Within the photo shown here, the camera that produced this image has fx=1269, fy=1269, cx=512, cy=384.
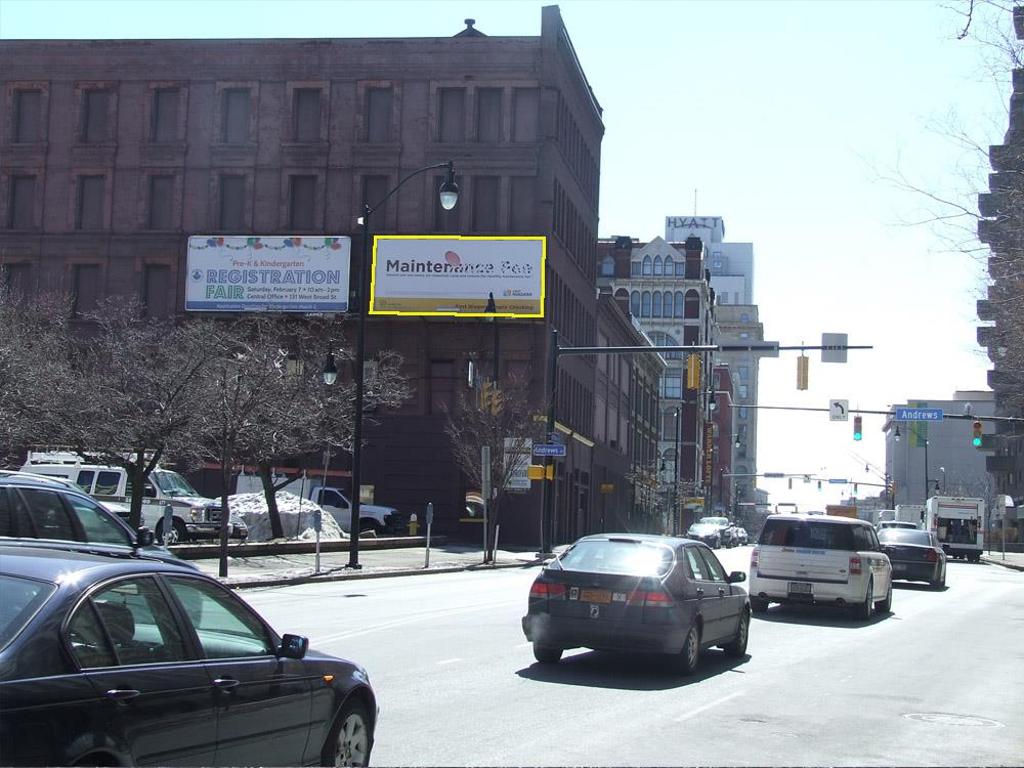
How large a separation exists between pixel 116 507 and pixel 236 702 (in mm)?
26301

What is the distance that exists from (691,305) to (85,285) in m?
78.8

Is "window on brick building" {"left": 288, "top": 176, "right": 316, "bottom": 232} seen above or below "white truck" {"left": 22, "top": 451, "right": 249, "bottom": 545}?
above

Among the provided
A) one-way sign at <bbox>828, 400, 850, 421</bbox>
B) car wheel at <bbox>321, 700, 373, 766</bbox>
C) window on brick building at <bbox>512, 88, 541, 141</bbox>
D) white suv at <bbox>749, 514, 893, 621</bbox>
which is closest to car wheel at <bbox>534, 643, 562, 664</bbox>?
car wheel at <bbox>321, 700, 373, 766</bbox>

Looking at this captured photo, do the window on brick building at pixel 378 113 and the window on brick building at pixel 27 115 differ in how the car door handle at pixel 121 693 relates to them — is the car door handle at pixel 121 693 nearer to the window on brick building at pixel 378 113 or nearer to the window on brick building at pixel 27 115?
the window on brick building at pixel 378 113

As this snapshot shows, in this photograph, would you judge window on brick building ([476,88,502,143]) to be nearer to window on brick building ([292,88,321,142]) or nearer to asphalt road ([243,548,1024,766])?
window on brick building ([292,88,321,142])

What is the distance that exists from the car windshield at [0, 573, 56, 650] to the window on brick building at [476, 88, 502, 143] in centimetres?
5058

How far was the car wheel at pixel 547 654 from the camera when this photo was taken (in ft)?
44.8

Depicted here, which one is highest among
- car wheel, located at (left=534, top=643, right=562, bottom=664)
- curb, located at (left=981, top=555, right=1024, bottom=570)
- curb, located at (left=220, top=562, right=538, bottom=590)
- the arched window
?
the arched window

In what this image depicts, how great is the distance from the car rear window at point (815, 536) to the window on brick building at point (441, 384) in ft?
108

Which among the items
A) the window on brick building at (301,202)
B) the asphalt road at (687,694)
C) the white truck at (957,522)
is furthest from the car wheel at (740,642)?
the white truck at (957,522)

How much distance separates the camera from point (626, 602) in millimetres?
13141

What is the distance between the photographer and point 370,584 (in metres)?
27.4

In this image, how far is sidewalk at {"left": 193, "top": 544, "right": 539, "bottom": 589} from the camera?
26469mm

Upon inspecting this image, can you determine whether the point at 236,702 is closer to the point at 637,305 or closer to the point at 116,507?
the point at 116,507
